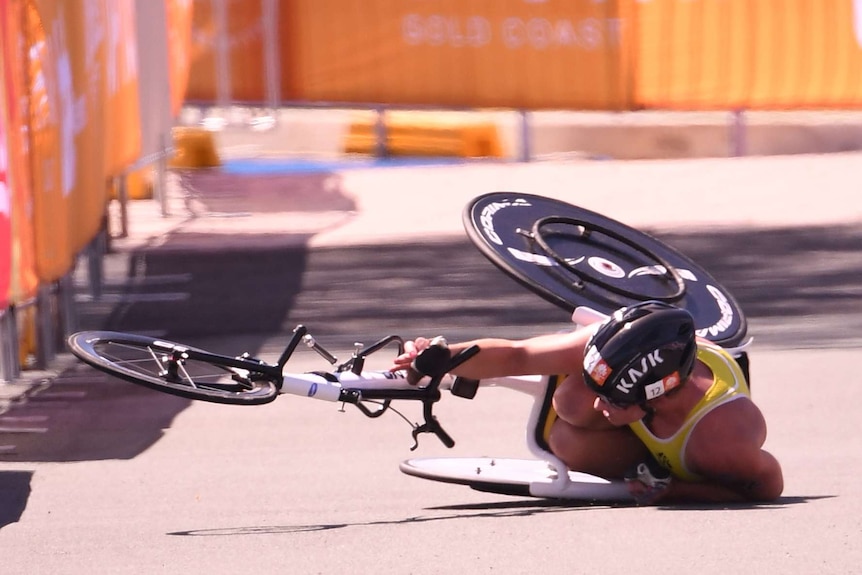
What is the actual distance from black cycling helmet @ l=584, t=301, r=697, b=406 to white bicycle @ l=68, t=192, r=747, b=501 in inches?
17.4

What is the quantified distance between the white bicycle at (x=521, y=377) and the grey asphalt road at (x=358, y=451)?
0.15 meters

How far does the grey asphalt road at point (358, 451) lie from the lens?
5.20m

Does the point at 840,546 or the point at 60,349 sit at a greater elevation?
the point at 840,546

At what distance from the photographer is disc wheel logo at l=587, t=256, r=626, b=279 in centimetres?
709

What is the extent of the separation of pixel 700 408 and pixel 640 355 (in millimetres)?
437

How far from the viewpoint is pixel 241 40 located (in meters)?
20.0

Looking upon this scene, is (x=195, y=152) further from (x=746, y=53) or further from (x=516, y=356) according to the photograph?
(x=516, y=356)

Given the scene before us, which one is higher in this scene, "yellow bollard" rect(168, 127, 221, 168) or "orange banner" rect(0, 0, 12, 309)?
"orange banner" rect(0, 0, 12, 309)

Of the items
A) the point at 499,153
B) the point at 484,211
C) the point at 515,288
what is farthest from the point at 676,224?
the point at 484,211

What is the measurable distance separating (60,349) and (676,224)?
7257 millimetres

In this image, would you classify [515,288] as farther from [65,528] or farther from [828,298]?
[65,528]

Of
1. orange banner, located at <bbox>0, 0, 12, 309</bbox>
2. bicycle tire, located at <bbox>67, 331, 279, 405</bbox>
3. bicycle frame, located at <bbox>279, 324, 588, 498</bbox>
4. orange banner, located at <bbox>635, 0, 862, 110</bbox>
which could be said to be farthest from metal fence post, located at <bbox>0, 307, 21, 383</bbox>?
orange banner, located at <bbox>635, 0, 862, 110</bbox>

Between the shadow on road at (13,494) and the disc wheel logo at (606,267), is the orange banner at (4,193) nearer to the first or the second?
the shadow on road at (13,494)

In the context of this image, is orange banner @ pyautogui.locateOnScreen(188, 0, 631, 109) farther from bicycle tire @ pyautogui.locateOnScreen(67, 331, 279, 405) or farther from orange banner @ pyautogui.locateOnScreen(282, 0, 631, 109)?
bicycle tire @ pyautogui.locateOnScreen(67, 331, 279, 405)
